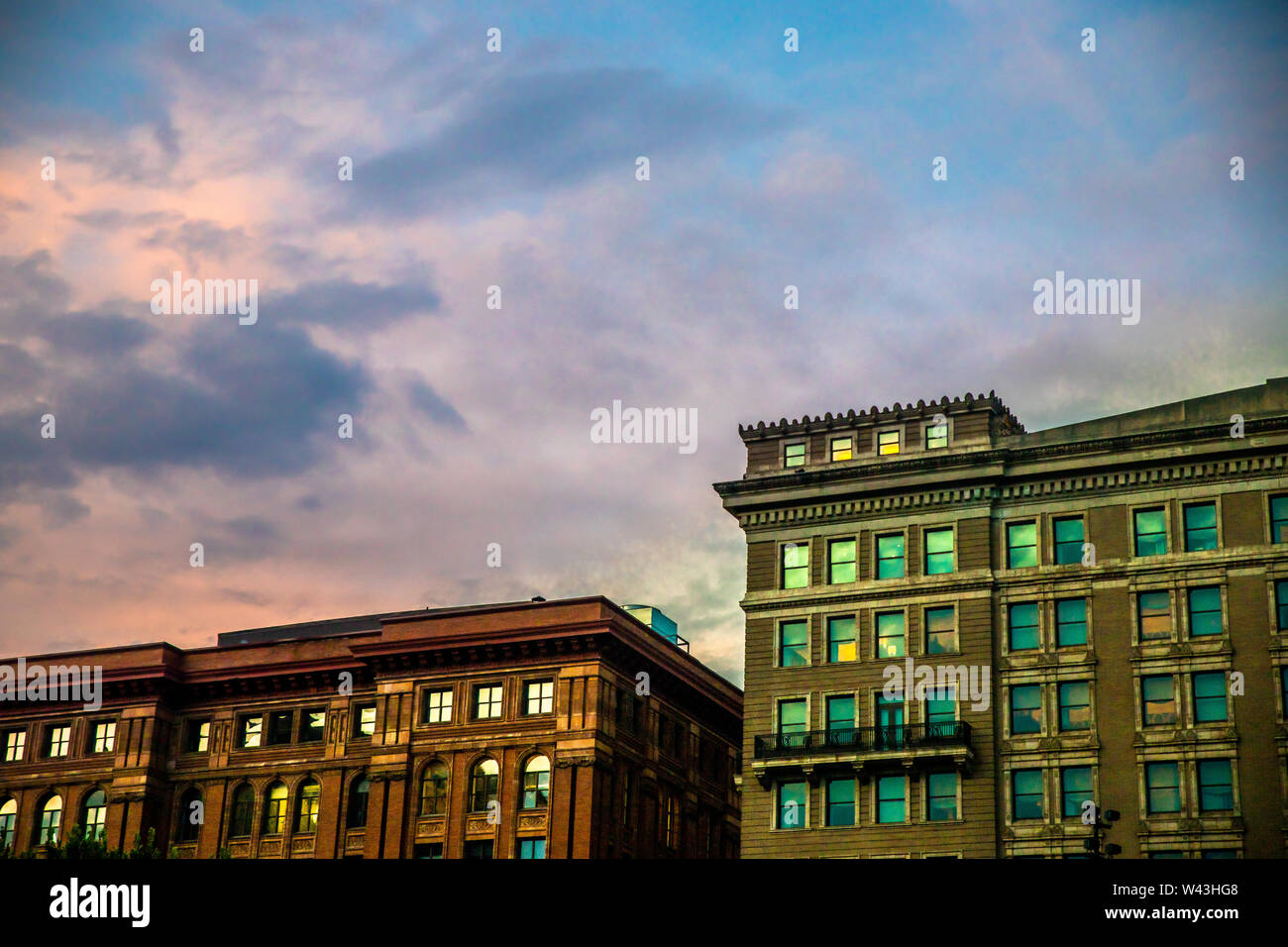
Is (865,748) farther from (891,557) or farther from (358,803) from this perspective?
(358,803)

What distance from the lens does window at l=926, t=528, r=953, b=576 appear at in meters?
68.6

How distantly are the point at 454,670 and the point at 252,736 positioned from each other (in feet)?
42.1

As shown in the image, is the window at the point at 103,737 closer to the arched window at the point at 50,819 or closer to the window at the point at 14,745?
the arched window at the point at 50,819

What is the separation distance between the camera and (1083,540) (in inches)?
2628

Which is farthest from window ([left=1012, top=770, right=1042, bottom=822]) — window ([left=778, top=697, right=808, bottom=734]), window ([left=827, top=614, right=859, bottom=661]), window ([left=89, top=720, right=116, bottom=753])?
window ([left=89, top=720, right=116, bottom=753])

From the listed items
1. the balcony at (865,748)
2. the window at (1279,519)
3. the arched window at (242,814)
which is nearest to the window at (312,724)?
the arched window at (242,814)

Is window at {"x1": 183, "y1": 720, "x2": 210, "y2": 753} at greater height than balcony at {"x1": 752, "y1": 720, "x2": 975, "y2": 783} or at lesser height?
greater

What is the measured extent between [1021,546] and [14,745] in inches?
2146

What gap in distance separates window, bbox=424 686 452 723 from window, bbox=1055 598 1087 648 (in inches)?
1173

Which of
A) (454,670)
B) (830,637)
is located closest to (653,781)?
(454,670)

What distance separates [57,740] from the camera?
8988 cm

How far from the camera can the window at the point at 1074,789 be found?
206ft

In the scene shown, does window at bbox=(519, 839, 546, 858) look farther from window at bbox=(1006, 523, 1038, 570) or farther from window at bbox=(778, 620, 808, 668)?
window at bbox=(1006, 523, 1038, 570)

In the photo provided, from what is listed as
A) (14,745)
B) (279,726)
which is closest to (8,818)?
(14,745)
